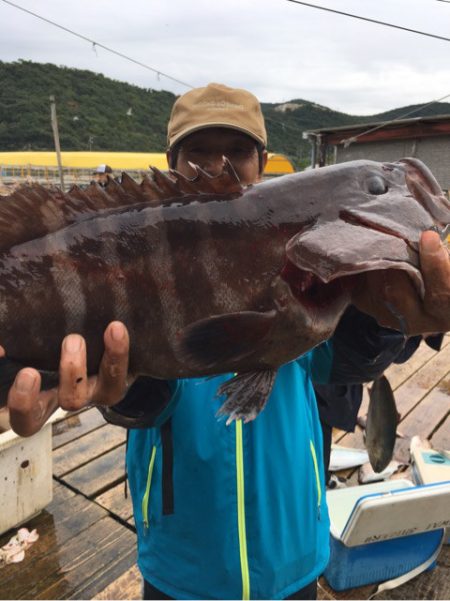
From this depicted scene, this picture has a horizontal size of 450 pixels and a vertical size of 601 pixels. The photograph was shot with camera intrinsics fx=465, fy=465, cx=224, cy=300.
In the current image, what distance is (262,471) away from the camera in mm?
1860

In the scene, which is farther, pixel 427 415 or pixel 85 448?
pixel 427 415

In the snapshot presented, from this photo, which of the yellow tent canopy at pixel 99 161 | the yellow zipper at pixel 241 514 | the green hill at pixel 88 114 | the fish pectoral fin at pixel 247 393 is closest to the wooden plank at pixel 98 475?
the yellow zipper at pixel 241 514

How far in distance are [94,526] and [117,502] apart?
26cm

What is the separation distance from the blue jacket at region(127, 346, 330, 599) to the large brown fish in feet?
1.25

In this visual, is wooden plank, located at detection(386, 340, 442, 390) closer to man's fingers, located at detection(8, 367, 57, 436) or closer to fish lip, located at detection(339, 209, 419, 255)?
fish lip, located at detection(339, 209, 419, 255)

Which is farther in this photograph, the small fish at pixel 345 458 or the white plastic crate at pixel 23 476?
the small fish at pixel 345 458

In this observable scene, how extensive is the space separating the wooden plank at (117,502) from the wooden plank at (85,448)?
49 centimetres

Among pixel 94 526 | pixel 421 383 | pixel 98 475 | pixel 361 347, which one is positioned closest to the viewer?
pixel 361 347

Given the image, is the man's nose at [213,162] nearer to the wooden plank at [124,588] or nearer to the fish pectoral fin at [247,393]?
the fish pectoral fin at [247,393]

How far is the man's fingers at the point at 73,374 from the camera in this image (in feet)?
4.66

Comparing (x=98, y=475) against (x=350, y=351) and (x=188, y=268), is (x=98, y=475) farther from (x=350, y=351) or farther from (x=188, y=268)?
(x=188, y=268)

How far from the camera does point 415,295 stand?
148 centimetres

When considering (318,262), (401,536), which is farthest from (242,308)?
(401,536)

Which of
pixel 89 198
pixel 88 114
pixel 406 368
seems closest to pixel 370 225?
pixel 89 198
